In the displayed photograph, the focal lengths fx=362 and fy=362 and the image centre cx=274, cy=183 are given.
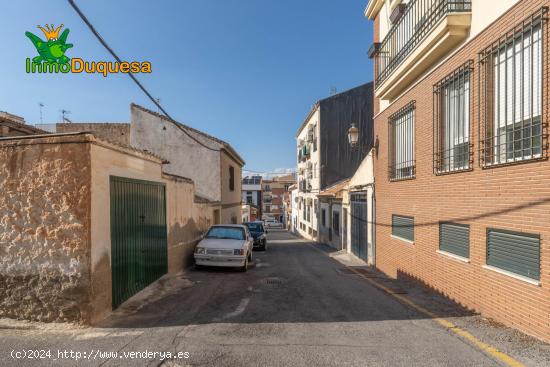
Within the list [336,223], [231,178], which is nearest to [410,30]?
[336,223]

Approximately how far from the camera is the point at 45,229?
17.9ft

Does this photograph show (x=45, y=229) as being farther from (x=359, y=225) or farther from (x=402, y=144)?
(x=359, y=225)

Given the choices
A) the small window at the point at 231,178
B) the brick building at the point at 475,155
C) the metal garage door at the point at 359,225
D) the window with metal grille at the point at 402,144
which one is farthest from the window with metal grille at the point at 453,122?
the small window at the point at 231,178

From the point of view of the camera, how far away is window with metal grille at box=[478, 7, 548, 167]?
205 inches

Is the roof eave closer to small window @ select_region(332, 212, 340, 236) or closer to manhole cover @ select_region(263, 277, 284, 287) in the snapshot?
manhole cover @ select_region(263, 277, 284, 287)

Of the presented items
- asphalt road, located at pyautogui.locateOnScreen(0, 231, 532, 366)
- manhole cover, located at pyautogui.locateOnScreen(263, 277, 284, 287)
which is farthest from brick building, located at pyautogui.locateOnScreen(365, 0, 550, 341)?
manhole cover, located at pyautogui.locateOnScreen(263, 277, 284, 287)

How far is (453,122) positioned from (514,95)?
210 cm

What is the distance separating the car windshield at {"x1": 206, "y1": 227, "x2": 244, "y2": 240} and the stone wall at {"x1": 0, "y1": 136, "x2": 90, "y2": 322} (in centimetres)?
627

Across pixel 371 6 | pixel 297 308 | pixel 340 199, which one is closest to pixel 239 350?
pixel 297 308

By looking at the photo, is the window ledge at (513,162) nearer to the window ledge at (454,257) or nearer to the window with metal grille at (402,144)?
the window ledge at (454,257)

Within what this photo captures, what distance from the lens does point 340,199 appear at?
1983cm

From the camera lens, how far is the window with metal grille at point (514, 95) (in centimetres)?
520

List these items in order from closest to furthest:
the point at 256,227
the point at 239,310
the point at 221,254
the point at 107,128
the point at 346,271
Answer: the point at 239,310 < the point at 221,254 < the point at 346,271 < the point at 107,128 < the point at 256,227

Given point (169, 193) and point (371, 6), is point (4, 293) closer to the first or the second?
point (169, 193)
